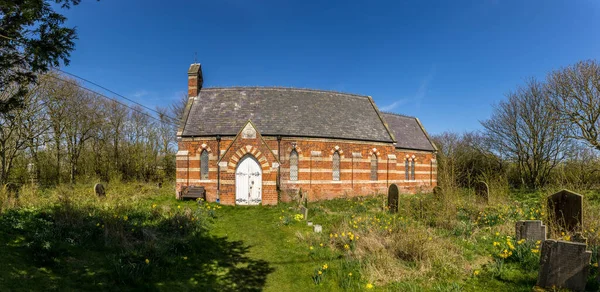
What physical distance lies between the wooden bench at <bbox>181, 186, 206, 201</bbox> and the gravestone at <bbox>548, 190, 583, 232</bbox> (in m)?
18.3

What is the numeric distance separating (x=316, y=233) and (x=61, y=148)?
2776 cm

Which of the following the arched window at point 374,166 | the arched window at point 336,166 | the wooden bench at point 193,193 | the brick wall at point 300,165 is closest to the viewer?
the brick wall at point 300,165

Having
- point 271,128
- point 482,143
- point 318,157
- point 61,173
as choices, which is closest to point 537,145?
point 482,143

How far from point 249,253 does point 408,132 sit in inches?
998

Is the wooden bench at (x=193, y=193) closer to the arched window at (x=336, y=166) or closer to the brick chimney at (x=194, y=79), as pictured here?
the brick chimney at (x=194, y=79)

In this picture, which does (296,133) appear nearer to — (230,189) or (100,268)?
(230,189)

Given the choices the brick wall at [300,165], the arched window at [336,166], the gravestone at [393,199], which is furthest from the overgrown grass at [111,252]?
the arched window at [336,166]

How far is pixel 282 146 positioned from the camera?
71.4 ft

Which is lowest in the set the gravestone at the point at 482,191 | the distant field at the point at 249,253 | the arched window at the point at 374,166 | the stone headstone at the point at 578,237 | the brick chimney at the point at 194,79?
the distant field at the point at 249,253

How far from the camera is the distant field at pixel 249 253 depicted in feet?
20.6

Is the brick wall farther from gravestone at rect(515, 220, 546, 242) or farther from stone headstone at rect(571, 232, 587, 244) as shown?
stone headstone at rect(571, 232, 587, 244)

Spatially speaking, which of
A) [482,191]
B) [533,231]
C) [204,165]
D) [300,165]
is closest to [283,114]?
[300,165]

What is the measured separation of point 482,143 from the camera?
29781 mm

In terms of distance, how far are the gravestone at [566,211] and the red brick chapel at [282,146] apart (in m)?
13.6
